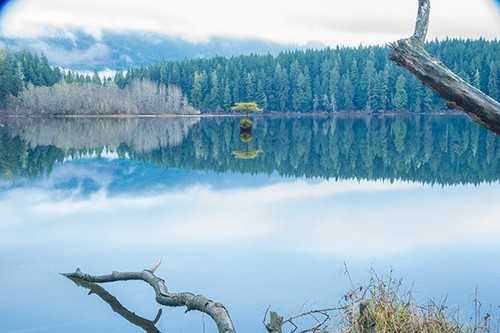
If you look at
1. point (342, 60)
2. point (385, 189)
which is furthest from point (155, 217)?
point (342, 60)

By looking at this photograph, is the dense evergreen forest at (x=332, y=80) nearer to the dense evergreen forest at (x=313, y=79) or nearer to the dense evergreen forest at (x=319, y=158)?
the dense evergreen forest at (x=313, y=79)

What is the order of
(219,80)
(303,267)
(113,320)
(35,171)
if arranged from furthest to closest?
(219,80)
(35,171)
(303,267)
(113,320)

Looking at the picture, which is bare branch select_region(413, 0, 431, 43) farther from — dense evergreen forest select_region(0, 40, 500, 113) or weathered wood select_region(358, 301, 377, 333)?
dense evergreen forest select_region(0, 40, 500, 113)

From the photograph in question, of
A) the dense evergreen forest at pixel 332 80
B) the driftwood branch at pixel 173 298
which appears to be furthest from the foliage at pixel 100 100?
the driftwood branch at pixel 173 298

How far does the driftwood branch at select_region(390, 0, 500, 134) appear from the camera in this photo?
13.7ft

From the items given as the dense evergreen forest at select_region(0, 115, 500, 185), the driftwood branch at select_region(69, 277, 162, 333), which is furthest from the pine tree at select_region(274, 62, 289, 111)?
the driftwood branch at select_region(69, 277, 162, 333)

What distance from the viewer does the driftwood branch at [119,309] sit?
691 cm

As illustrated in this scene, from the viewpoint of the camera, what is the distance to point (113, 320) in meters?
7.16

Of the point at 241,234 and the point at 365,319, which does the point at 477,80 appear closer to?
the point at 241,234

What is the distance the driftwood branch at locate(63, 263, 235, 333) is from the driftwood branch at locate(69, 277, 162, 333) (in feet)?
0.24

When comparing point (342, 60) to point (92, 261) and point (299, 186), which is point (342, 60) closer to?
point (299, 186)

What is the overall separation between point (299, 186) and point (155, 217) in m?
5.96

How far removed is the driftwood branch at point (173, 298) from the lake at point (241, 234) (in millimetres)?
207

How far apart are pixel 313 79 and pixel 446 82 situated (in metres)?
94.1
